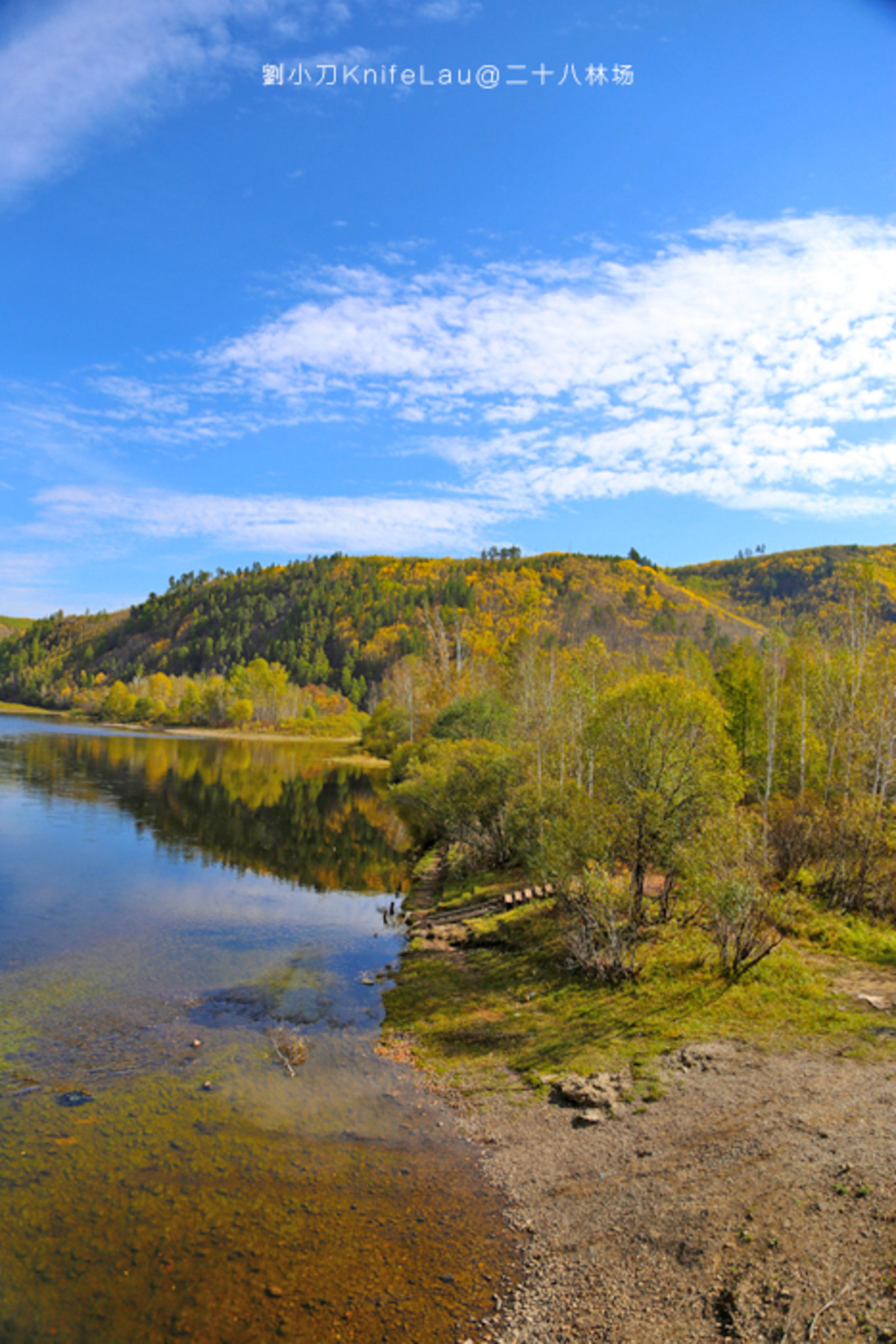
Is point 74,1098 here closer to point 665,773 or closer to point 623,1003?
point 623,1003

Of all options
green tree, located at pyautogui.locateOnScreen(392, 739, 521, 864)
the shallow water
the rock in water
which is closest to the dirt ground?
the shallow water

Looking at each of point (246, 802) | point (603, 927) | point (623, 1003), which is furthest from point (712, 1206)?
point (246, 802)

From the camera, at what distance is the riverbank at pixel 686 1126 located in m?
9.88

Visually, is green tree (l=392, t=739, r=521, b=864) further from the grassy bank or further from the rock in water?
the rock in water

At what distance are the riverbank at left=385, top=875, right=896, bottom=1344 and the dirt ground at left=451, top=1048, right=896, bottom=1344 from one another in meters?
0.03

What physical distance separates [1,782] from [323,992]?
58.3m

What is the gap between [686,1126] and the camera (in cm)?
1416

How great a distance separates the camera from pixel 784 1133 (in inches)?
524

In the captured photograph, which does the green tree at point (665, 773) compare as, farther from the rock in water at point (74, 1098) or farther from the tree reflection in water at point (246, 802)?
the tree reflection in water at point (246, 802)

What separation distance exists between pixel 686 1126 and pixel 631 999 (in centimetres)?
647

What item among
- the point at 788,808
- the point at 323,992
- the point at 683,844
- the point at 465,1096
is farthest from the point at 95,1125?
the point at 788,808

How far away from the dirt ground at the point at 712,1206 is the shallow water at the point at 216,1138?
0.97m

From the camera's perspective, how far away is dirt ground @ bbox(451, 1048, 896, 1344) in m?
9.57

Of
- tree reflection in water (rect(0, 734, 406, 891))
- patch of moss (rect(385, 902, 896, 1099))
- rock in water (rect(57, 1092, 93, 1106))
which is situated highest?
patch of moss (rect(385, 902, 896, 1099))
